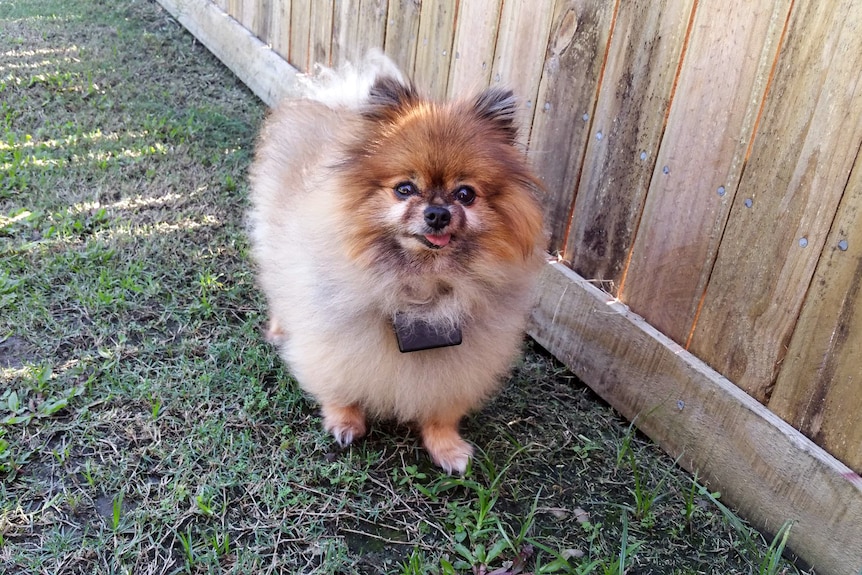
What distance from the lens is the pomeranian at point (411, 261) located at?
5.64 ft

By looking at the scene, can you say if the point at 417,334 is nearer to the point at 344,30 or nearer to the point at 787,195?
the point at 787,195

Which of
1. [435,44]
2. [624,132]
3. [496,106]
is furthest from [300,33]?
[496,106]

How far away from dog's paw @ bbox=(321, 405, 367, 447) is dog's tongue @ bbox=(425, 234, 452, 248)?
75 centimetres

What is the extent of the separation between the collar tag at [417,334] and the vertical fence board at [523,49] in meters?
0.98

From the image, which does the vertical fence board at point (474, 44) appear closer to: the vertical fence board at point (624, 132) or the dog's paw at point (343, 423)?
the vertical fence board at point (624, 132)

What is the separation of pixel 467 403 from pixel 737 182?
1024 mm

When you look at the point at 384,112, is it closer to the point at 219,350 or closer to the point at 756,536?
the point at 219,350

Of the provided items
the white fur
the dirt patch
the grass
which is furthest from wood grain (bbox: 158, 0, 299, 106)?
the dirt patch

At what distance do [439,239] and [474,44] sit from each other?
4.77ft

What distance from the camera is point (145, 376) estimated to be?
90.1 inches

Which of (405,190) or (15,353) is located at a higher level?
(405,190)

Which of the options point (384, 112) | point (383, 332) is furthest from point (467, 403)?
point (384, 112)

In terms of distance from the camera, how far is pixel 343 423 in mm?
2184

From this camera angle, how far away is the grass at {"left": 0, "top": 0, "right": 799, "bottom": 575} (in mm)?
1789
